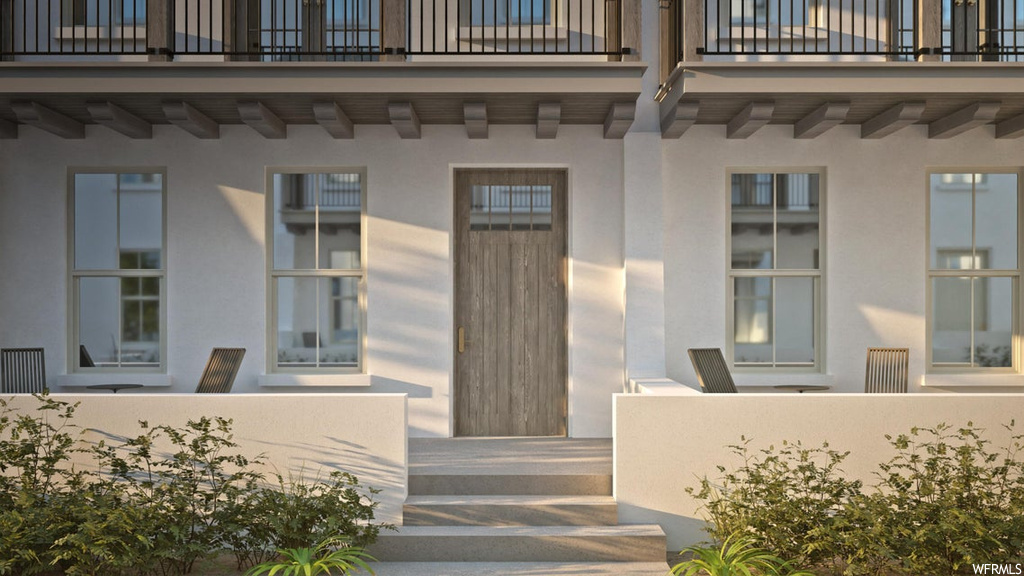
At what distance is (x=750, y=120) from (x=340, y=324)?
420cm

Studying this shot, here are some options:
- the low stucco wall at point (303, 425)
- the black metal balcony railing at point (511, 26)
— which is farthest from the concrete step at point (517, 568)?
the black metal balcony railing at point (511, 26)

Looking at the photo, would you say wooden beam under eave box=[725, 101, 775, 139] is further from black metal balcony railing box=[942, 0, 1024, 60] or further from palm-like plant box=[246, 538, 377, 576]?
palm-like plant box=[246, 538, 377, 576]

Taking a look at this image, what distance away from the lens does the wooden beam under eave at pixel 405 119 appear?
7.33 meters

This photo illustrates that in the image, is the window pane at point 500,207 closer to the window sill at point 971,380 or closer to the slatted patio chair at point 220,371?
the slatted patio chair at point 220,371

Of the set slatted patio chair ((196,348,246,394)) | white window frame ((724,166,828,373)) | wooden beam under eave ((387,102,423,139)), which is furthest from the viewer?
white window frame ((724,166,828,373))

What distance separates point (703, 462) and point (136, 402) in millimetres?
4076

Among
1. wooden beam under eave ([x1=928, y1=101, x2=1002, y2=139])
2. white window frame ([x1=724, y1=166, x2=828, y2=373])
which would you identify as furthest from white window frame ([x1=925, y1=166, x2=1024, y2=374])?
white window frame ([x1=724, y1=166, x2=828, y2=373])

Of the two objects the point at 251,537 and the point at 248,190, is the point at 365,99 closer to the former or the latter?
the point at 248,190

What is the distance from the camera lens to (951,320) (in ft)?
27.6

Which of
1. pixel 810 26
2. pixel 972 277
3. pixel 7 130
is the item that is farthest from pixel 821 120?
pixel 7 130

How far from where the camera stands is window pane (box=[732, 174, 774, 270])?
842 centimetres

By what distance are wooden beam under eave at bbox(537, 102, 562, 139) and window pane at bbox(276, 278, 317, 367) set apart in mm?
2608

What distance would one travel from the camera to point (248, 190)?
8.27m

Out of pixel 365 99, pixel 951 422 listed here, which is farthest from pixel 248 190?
pixel 951 422
